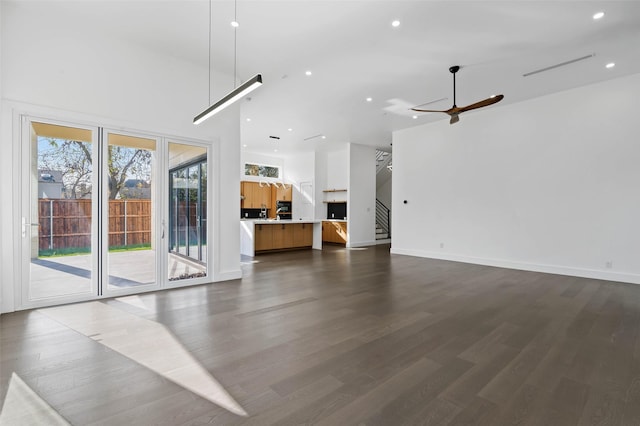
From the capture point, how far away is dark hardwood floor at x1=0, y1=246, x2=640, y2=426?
185 cm

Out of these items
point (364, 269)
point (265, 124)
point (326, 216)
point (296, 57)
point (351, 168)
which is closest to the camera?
point (296, 57)

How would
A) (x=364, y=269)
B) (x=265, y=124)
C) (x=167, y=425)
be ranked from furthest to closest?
1. (x=265, y=124)
2. (x=364, y=269)
3. (x=167, y=425)

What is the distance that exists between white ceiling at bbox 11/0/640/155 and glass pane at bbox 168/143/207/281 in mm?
1303

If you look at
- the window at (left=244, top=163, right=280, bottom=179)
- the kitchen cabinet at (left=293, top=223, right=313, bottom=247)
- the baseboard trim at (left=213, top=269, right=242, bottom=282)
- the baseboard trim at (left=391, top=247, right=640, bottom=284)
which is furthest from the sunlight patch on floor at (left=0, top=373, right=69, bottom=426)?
the window at (left=244, top=163, right=280, bottom=179)

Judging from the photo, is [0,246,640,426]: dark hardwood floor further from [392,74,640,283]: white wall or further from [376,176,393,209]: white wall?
[376,176,393,209]: white wall

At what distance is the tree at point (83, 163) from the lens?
4.02 metres

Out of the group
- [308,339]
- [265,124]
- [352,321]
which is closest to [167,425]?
[308,339]

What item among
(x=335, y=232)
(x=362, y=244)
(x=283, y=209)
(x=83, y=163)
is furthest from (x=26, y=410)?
(x=283, y=209)

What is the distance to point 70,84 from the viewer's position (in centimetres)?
400

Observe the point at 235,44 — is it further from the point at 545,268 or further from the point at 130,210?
the point at 545,268

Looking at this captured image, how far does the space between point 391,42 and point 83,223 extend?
5158 mm

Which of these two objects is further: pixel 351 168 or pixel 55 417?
pixel 351 168

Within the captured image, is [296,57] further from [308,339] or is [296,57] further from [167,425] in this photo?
[167,425]

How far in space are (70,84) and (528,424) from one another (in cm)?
596
